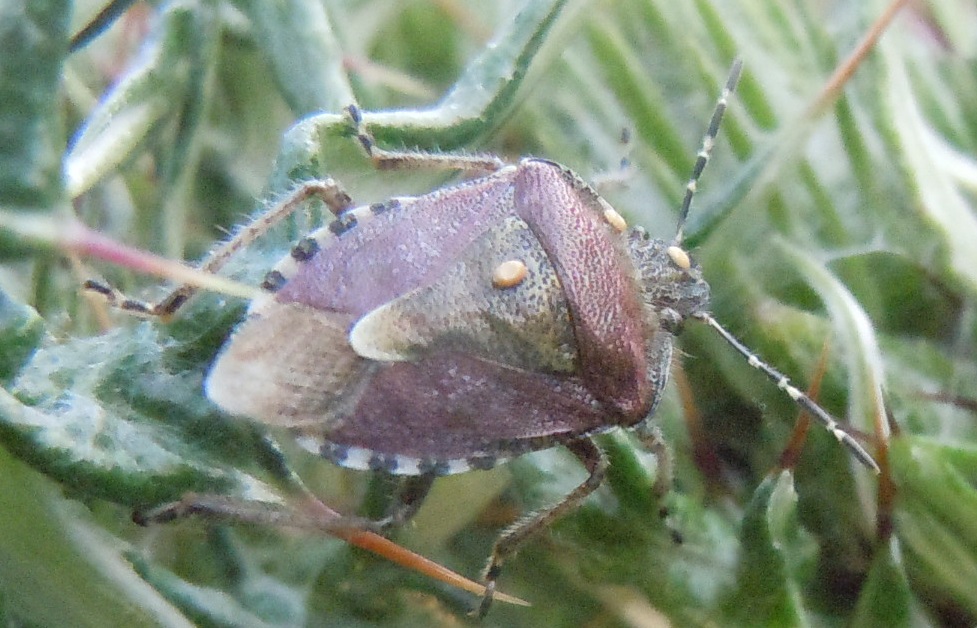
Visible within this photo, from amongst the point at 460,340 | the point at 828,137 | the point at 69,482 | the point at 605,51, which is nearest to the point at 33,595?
the point at 69,482

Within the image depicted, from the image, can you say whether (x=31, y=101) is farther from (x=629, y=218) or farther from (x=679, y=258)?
(x=629, y=218)

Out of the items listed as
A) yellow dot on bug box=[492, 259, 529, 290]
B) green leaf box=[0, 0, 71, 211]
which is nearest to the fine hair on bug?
yellow dot on bug box=[492, 259, 529, 290]

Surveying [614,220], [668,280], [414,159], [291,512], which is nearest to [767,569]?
[668,280]

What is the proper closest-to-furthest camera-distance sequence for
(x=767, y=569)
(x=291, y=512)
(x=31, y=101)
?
(x=31, y=101) < (x=291, y=512) < (x=767, y=569)

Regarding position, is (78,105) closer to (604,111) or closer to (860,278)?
(604,111)

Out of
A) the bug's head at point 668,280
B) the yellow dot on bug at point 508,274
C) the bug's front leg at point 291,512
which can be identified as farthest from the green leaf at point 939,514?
the bug's front leg at point 291,512
